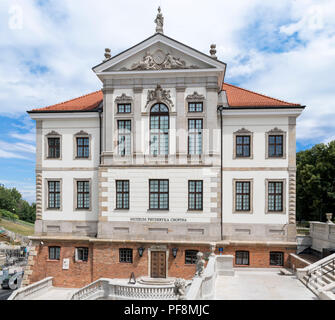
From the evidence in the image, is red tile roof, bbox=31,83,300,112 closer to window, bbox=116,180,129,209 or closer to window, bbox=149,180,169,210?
window, bbox=116,180,129,209

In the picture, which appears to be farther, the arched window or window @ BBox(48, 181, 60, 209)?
window @ BBox(48, 181, 60, 209)

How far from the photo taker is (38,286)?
2350 cm

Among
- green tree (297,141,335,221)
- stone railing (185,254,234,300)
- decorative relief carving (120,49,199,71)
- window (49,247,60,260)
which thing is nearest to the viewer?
stone railing (185,254,234,300)

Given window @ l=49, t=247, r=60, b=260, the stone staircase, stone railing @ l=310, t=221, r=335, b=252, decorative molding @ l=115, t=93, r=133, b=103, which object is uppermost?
decorative molding @ l=115, t=93, r=133, b=103

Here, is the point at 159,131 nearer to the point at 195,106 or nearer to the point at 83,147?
the point at 195,106

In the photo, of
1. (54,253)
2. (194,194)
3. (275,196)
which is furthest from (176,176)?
(54,253)

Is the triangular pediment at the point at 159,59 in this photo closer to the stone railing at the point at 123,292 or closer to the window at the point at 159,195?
the window at the point at 159,195

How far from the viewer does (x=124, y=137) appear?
2498cm

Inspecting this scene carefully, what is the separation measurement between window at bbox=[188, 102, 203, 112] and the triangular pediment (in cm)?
254

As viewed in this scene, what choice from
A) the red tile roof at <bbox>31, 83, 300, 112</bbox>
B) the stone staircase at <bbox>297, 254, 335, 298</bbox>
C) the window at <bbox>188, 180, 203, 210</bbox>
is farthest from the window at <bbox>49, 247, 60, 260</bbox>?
the stone staircase at <bbox>297, 254, 335, 298</bbox>

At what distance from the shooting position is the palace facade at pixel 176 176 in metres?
24.0

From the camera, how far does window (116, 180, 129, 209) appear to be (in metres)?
24.8

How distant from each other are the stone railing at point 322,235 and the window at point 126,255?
13.7 m
